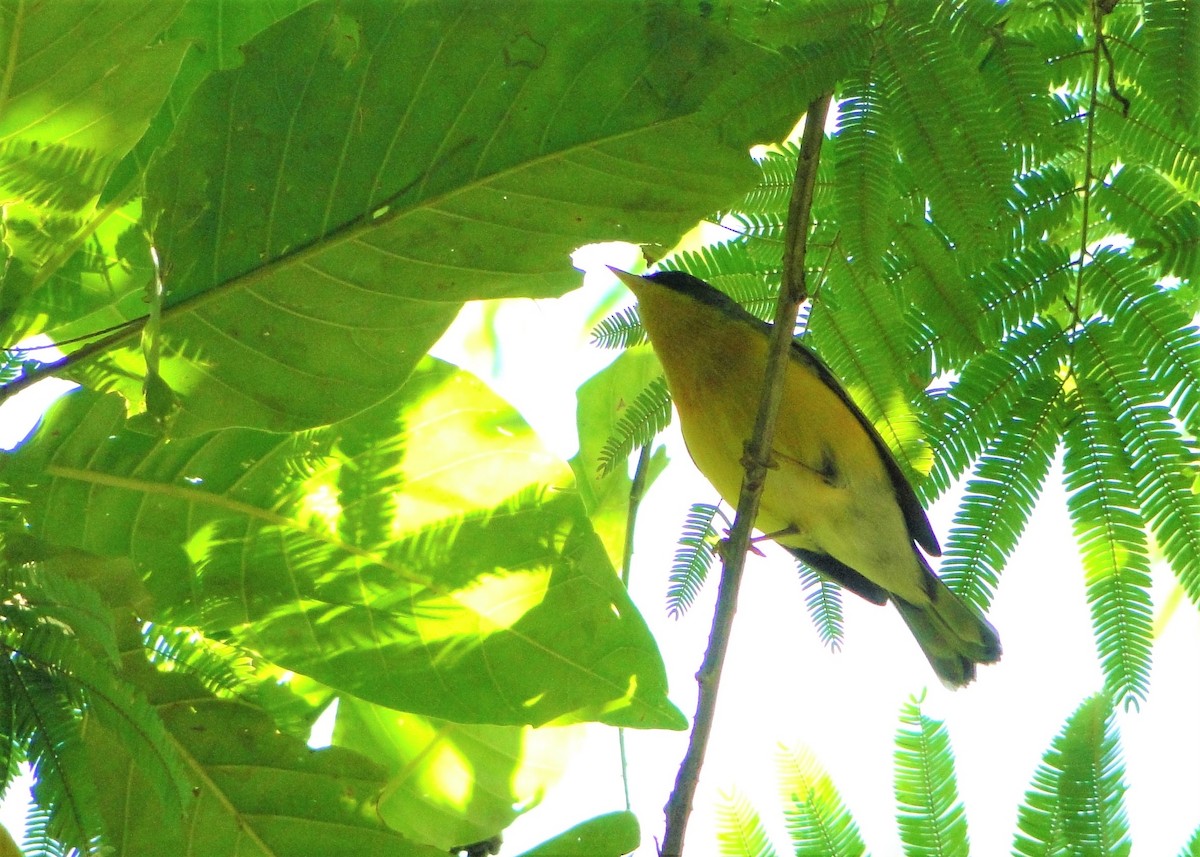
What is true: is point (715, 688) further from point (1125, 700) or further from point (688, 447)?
point (688, 447)

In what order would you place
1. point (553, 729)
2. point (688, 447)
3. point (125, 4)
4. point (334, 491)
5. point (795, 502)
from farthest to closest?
1. point (795, 502)
2. point (688, 447)
3. point (553, 729)
4. point (334, 491)
5. point (125, 4)

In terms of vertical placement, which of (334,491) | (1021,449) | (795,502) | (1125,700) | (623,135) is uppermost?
(795,502)

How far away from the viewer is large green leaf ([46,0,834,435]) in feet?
7.92

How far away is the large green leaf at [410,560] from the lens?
115 inches

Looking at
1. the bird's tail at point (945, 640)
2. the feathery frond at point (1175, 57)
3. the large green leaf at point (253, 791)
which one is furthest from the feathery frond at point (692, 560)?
the feathery frond at point (1175, 57)

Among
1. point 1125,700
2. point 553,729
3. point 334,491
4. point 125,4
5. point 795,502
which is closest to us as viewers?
point 125,4

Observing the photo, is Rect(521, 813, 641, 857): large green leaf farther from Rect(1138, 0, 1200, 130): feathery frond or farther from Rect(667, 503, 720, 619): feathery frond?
Rect(1138, 0, 1200, 130): feathery frond

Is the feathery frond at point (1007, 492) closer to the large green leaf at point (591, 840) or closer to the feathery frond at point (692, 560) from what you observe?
the feathery frond at point (692, 560)

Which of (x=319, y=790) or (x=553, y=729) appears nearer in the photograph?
(x=319, y=790)

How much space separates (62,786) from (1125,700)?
→ 8.19 feet

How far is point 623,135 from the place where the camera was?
2.53m

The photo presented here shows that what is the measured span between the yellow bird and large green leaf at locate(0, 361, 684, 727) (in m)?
0.91

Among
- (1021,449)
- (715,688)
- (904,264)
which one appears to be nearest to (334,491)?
(715,688)

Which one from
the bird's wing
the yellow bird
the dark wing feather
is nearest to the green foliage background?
the yellow bird
